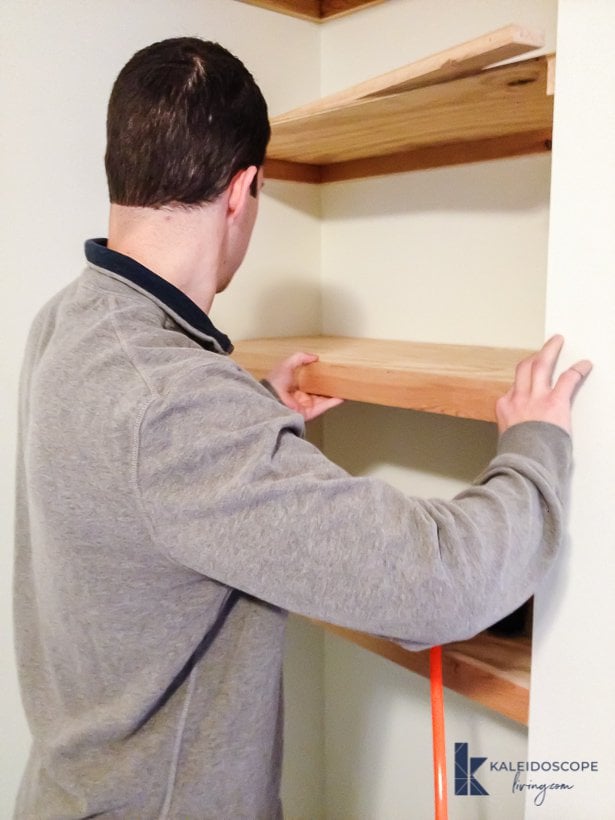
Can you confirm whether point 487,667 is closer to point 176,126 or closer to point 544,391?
point 544,391

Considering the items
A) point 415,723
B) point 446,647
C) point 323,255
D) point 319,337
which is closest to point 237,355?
point 319,337

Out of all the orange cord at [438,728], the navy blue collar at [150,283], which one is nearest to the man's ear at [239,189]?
the navy blue collar at [150,283]

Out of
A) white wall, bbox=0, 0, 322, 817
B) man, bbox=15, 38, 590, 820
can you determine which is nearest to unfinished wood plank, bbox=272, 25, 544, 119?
man, bbox=15, 38, 590, 820

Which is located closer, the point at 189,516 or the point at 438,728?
the point at 189,516

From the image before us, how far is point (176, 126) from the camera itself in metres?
0.75

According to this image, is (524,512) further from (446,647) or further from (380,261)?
(380,261)

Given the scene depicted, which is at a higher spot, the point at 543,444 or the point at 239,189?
the point at 239,189

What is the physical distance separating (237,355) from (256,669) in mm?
586

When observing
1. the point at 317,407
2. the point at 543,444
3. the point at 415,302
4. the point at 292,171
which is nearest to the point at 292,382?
the point at 317,407

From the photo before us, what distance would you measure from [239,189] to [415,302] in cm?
56

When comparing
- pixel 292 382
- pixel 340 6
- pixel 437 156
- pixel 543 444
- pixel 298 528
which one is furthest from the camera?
pixel 340 6

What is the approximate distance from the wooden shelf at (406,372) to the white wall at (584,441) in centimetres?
11

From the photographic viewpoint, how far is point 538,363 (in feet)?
2.50

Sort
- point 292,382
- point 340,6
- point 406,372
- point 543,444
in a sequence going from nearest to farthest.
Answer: point 543,444 < point 406,372 < point 292,382 < point 340,6
